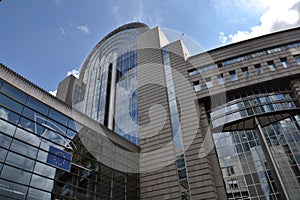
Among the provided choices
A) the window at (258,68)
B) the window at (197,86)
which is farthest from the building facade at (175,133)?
the window at (258,68)

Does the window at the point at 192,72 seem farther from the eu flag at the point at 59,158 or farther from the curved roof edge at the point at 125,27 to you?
the curved roof edge at the point at 125,27

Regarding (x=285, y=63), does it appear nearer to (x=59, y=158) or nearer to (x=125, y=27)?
(x=59, y=158)

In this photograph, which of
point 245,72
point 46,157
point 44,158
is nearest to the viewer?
point 44,158

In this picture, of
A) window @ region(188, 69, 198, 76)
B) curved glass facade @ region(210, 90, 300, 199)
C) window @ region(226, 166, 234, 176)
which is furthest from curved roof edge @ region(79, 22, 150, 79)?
window @ region(226, 166, 234, 176)

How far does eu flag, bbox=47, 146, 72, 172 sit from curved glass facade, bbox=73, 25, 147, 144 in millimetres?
12746

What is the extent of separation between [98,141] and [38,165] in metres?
7.29

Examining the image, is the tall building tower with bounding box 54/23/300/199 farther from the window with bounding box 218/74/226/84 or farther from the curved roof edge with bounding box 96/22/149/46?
the curved roof edge with bounding box 96/22/149/46

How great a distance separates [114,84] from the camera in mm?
47875

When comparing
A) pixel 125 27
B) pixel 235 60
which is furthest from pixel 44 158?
pixel 125 27

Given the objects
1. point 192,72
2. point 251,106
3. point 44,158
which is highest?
point 192,72

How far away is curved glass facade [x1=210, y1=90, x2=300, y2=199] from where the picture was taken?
24000mm

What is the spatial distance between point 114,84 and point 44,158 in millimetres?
30204

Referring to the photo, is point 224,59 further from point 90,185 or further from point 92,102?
point 92,102

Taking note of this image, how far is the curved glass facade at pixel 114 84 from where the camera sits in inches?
1512
